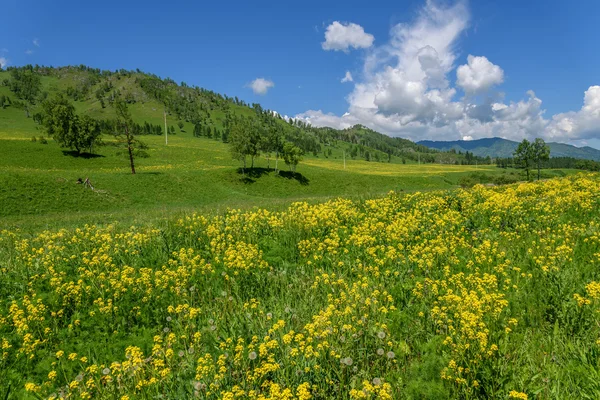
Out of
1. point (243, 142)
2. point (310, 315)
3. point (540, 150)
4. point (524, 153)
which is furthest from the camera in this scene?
point (524, 153)

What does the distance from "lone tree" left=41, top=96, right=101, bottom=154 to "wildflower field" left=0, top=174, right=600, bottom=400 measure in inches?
2624

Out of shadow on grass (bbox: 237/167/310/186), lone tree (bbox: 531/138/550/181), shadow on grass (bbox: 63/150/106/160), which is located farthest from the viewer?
lone tree (bbox: 531/138/550/181)

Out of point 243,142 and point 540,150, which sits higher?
point 540,150

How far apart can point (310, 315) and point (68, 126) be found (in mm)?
77781

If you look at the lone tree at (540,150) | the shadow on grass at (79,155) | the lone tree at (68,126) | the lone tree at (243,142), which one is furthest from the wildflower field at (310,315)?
the lone tree at (540,150)

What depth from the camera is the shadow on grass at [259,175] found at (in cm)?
5829

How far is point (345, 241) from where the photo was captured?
9.78 m

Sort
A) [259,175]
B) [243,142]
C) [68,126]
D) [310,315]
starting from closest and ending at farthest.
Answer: [310,315] → [243,142] → [259,175] → [68,126]

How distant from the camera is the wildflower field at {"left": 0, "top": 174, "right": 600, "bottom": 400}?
398 centimetres

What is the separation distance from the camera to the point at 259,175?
61750 mm

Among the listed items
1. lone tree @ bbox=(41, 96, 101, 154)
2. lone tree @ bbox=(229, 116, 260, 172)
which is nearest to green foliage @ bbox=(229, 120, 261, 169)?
lone tree @ bbox=(229, 116, 260, 172)

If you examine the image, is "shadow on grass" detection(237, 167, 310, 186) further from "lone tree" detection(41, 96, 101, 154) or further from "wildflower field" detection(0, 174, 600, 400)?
"wildflower field" detection(0, 174, 600, 400)

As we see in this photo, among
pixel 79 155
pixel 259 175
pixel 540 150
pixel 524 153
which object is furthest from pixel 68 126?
pixel 540 150

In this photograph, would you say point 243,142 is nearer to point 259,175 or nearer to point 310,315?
point 259,175
